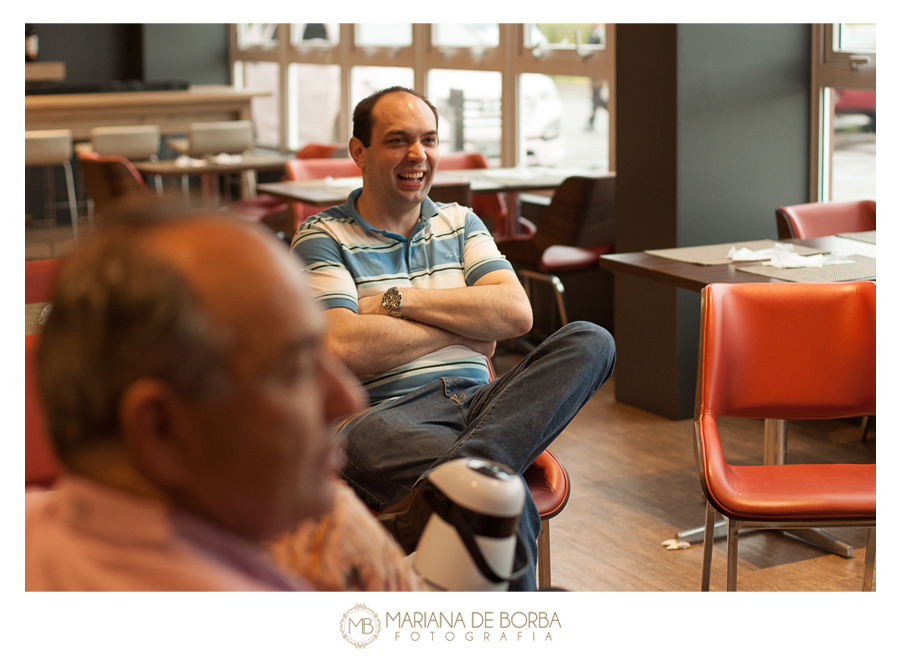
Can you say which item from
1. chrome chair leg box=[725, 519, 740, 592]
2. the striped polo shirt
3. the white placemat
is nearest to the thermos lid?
the striped polo shirt

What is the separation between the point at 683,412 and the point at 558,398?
2162 mm

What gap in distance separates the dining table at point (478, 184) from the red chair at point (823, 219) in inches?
54.6

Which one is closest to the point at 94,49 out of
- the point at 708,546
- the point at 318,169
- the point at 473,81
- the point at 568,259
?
the point at 473,81

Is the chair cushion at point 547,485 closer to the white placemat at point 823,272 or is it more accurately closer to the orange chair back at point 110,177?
the white placemat at point 823,272

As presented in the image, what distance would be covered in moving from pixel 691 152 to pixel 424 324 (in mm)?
2072

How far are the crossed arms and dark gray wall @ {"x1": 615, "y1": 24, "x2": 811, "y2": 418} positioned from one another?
6.11 feet

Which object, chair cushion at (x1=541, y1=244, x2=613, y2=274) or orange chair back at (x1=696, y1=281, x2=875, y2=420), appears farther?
chair cushion at (x1=541, y1=244, x2=613, y2=274)

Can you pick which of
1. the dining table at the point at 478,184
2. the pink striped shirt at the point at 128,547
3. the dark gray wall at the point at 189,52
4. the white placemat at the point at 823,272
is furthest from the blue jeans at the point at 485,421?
the dark gray wall at the point at 189,52

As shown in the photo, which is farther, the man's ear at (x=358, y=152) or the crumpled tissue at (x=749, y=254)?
the crumpled tissue at (x=749, y=254)

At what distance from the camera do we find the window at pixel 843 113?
3.91 metres

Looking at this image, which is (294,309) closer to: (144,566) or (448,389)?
(144,566)

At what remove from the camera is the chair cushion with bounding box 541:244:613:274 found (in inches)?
176

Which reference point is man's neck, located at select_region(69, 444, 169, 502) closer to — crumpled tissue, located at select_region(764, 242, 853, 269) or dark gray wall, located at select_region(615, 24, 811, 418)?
crumpled tissue, located at select_region(764, 242, 853, 269)
